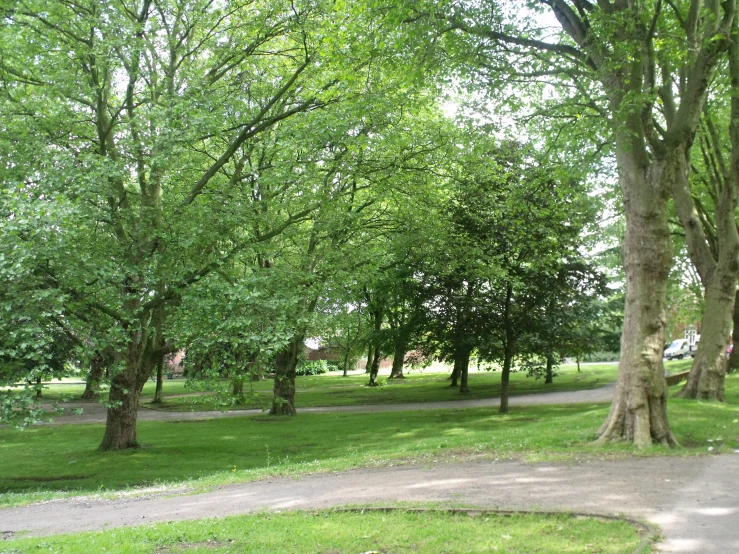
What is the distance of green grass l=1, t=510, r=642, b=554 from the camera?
5.57 meters

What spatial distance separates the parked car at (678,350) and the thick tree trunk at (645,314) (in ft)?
172

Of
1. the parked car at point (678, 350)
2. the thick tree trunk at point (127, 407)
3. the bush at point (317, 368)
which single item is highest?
the parked car at point (678, 350)

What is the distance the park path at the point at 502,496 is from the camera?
6.30 meters

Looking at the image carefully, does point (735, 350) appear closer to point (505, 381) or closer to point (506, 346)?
point (506, 346)

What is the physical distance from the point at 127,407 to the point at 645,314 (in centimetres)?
1342

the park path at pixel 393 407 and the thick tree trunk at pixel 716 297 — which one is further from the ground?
the thick tree trunk at pixel 716 297

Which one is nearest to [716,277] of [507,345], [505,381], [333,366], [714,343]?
[714,343]

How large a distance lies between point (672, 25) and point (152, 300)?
13.2m

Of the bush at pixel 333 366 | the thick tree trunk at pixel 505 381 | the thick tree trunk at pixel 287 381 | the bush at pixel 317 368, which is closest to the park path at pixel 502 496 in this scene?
the thick tree trunk at pixel 505 381

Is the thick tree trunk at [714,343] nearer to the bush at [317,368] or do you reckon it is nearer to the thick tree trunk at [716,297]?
the thick tree trunk at [716,297]

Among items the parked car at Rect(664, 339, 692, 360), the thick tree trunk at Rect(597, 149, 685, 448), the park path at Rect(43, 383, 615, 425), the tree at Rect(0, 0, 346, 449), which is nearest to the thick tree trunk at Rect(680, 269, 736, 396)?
the thick tree trunk at Rect(597, 149, 685, 448)

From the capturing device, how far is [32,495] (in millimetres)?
11500

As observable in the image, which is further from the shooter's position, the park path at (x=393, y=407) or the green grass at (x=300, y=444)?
the park path at (x=393, y=407)

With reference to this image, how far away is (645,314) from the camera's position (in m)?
10.6
